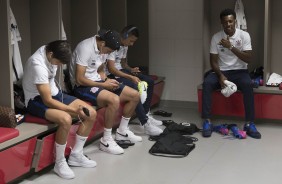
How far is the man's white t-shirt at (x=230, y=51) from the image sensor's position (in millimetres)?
5500

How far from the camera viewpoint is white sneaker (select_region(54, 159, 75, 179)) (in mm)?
3992

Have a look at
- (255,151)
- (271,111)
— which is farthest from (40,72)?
(271,111)

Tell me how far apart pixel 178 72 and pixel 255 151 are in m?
2.06

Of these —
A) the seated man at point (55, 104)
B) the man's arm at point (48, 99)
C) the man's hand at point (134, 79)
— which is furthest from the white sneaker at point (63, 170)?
the man's hand at point (134, 79)

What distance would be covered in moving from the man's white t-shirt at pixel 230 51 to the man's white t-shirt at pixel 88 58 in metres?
1.33

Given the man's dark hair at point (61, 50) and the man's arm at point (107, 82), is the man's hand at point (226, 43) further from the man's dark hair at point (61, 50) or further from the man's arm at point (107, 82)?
the man's dark hair at point (61, 50)

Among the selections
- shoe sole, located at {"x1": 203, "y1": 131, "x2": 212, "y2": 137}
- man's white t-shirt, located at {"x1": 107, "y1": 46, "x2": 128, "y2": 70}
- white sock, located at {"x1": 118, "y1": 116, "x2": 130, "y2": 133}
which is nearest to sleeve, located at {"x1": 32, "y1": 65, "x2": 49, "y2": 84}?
white sock, located at {"x1": 118, "y1": 116, "x2": 130, "y2": 133}

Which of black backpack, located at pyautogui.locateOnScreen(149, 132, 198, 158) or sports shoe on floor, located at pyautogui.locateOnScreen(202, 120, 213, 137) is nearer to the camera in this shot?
black backpack, located at pyautogui.locateOnScreen(149, 132, 198, 158)

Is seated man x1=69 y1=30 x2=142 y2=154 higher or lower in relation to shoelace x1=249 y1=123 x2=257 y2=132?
higher

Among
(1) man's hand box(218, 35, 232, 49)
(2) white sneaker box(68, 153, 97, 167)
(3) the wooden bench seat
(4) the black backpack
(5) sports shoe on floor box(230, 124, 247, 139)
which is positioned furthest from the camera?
(3) the wooden bench seat

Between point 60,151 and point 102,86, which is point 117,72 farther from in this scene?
point 60,151

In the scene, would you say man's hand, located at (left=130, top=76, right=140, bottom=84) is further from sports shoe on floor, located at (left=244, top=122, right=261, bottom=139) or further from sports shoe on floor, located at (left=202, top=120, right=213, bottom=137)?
sports shoe on floor, located at (left=244, top=122, right=261, bottom=139)

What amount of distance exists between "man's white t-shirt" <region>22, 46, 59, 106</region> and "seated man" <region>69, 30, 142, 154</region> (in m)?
0.52

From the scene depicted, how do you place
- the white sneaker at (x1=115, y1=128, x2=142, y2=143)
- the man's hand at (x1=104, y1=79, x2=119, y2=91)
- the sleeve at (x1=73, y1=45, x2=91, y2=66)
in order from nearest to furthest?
the sleeve at (x1=73, y1=45, x2=91, y2=66), the man's hand at (x1=104, y1=79, x2=119, y2=91), the white sneaker at (x1=115, y1=128, x2=142, y2=143)
